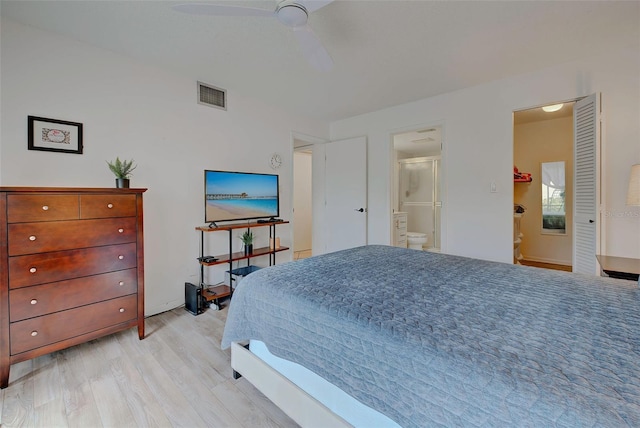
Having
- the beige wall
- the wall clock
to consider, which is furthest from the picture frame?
the beige wall

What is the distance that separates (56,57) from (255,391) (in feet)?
9.53

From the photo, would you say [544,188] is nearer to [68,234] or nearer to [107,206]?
[107,206]

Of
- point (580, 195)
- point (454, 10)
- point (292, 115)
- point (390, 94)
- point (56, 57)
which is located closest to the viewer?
point (454, 10)

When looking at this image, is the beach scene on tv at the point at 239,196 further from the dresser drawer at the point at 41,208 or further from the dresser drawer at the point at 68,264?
the dresser drawer at the point at 41,208

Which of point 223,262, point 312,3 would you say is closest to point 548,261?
point 223,262

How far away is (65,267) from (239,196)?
1658 mm

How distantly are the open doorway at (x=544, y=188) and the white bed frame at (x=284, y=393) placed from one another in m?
4.39

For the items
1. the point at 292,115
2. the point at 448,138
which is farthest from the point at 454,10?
the point at 292,115

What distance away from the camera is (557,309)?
3.57 feet

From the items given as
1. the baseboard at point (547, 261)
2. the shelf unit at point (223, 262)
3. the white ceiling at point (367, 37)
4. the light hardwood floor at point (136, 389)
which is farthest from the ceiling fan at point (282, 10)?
the baseboard at point (547, 261)

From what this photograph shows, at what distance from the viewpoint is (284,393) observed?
4.36 ft

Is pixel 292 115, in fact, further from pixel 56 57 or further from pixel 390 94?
pixel 56 57

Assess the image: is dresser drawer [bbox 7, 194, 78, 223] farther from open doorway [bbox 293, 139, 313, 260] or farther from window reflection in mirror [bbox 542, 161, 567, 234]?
window reflection in mirror [bbox 542, 161, 567, 234]

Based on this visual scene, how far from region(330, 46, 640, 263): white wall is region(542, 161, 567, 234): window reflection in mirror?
238 centimetres
